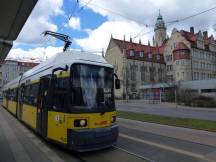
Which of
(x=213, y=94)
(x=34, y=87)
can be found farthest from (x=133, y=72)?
(x=34, y=87)

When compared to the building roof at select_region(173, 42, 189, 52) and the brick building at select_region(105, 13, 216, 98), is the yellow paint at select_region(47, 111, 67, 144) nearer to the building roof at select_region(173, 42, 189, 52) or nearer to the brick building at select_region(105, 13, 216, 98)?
the brick building at select_region(105, 13, 216, 98)

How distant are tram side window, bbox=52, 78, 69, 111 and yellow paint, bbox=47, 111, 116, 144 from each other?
233 mm

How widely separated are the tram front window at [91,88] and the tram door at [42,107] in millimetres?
1964

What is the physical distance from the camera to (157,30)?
4643 inches

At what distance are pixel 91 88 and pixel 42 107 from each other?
2895 millimetres

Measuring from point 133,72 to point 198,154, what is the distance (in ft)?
277

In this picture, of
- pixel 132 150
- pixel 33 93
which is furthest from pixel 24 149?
pixel 33 93

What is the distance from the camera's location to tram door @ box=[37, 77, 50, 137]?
11.4m

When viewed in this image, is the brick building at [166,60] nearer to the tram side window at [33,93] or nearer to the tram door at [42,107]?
the tram side window at [33,93]

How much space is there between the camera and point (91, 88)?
9.89 meters

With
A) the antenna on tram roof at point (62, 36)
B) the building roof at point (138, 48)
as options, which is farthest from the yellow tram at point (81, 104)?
the building roof at point (138, 48)

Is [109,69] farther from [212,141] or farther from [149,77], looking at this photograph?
[149,77]

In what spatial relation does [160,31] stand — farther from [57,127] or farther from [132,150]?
[57,127]

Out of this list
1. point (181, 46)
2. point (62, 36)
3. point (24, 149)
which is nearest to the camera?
point (24, 149)
